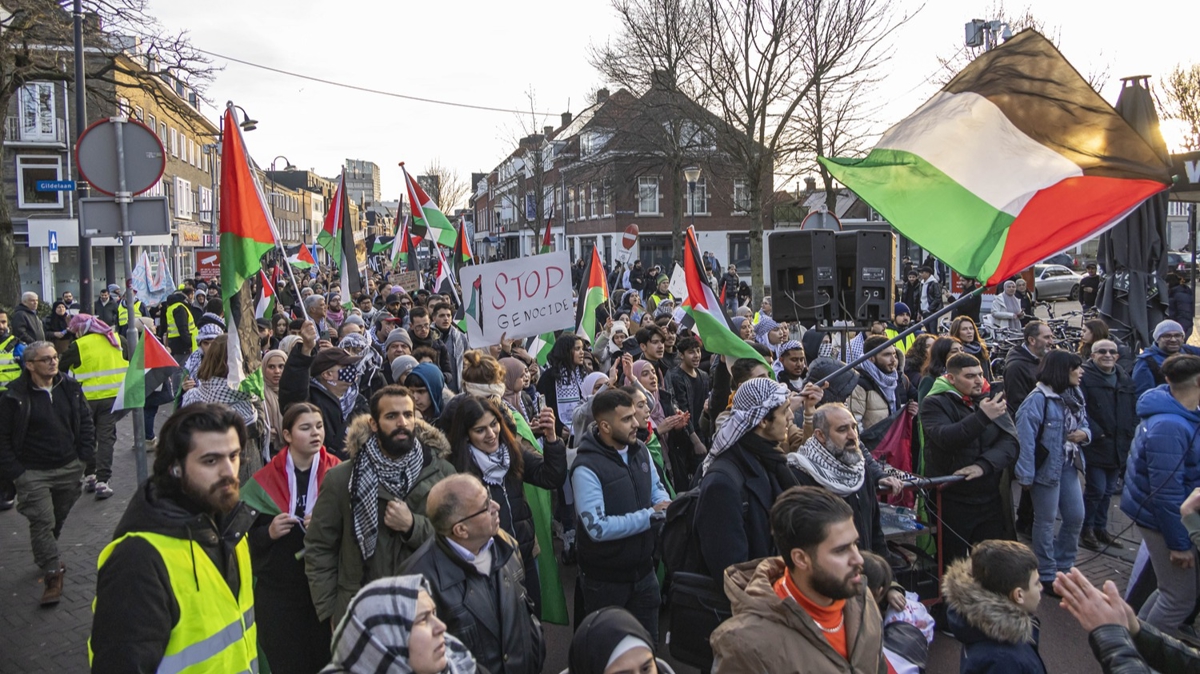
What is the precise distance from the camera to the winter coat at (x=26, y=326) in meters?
13.2

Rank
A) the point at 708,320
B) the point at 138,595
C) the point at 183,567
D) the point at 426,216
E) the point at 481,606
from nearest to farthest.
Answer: the point at 138,595 → the point at 183,567 → the point at 481,606 → the point at 708,320 → the point at 426,216

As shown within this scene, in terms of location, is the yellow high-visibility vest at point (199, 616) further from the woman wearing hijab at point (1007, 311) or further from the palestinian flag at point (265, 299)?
the woman wearing hijab at point (1007, 311)

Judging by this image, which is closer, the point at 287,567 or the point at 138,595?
the point at 138,595

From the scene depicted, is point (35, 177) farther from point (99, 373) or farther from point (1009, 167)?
point (1009, 167)

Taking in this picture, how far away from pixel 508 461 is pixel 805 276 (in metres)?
5.71

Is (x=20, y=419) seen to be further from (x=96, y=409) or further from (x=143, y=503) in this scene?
(x=143, y=503)

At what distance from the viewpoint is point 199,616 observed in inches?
108

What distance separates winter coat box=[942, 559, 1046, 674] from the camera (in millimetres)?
3146

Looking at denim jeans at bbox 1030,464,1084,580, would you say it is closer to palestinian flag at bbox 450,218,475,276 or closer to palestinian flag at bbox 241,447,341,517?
palestinian flag at bbox 241,447,341,517

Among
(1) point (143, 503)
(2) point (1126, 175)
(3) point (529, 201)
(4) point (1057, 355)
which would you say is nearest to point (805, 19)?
(4) point (1057, 355)

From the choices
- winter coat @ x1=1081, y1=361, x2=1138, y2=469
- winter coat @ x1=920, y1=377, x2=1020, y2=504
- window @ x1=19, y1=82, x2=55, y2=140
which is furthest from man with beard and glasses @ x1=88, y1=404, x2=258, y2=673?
window @ x1=19, y1=82, x2=55, y2=140

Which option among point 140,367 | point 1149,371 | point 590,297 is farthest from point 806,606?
point 590,297

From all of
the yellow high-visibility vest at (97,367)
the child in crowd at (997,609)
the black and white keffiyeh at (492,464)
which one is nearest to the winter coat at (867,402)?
the black and white keffiyeh at (492,464)

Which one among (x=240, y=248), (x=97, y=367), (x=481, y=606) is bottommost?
(x=481, y=606)
